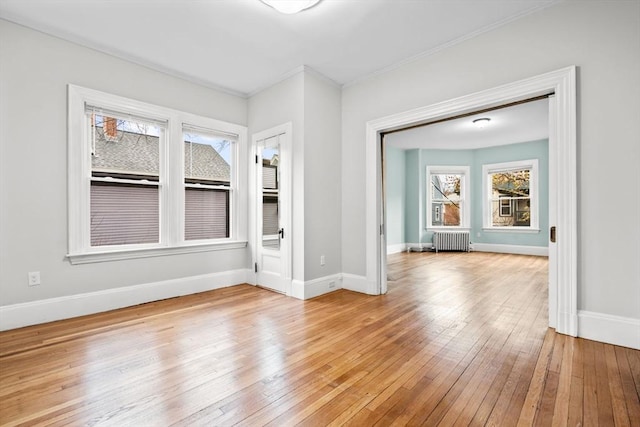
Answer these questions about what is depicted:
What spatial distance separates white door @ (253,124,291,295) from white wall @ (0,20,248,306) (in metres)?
1.68

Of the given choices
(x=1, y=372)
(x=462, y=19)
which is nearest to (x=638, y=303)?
(x=462, y=19)

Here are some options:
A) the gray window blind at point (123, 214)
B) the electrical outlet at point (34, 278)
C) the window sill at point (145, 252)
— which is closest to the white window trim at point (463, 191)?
the window sill at point (145, 252)

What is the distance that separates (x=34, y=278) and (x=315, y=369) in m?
3.00

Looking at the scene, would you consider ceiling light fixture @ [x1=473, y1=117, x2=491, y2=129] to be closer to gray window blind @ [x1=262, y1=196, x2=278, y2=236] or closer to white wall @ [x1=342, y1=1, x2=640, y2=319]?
white wall @ [x1=342, y1=1, x2=640, y2=319]

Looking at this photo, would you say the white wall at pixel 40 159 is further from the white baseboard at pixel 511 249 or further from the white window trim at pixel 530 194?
the white window trim at pixel 530 194

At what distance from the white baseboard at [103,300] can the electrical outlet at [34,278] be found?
0.19 meters

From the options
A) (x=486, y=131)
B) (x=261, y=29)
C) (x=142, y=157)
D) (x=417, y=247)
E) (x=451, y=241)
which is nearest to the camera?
(x=261, y=29)

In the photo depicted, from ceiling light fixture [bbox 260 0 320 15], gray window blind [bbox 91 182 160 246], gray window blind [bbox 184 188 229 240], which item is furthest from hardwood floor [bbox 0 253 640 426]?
ceiling light fixture [bbox 260 0 320 15]

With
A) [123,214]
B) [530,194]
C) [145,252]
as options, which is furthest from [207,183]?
[530,194]

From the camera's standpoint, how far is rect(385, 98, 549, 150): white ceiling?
5793 mm

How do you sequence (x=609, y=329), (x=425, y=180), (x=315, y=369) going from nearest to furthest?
(x=315, y=369)
(x=609, y=329)
(x=425, y=180)

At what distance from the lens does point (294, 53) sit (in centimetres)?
359

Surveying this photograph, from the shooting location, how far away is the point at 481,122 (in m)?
6.30

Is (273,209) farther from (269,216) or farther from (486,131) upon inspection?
(486,131)
